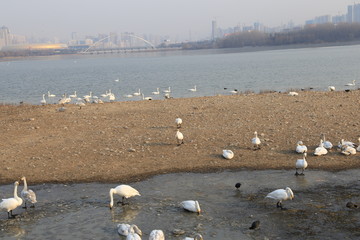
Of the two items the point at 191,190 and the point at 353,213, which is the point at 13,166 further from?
the point at 353,213

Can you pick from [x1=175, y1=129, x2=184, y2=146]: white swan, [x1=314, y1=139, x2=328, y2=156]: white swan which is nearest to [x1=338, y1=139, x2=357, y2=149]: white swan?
[x1=314, y1=139, x2=328, y2=156]: white swan

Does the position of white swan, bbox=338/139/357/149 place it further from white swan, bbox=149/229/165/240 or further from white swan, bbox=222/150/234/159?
white swan, bbox=149/229/165/240

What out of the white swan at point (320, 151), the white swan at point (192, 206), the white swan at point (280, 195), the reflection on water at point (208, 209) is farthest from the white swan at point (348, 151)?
the white swan at point (192, 206)

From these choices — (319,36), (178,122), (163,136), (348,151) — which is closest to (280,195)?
(348,151)

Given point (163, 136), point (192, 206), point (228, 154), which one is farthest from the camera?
point (163, 136)

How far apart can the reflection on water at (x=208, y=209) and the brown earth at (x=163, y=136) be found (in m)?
0.84

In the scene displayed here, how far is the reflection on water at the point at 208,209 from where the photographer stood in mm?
9984

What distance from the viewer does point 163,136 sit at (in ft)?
56.5

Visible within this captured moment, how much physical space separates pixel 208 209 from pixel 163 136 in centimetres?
639

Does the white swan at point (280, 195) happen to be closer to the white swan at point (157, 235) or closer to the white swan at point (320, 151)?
the white swan at point (157, 235)

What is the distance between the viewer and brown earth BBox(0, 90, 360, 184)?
14297mm

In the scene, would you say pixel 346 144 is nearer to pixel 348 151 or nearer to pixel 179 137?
pixel 348 151

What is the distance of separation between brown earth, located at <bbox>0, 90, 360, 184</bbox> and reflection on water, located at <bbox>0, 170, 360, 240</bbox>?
0.84m

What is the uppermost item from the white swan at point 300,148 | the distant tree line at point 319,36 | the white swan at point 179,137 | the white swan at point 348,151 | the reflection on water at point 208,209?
the distant tree line at point 319,36
